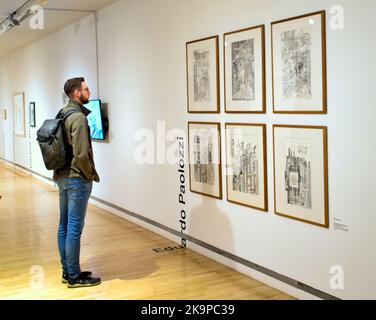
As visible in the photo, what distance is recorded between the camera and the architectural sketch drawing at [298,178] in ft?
12.2

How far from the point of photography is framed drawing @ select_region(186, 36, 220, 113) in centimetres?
472

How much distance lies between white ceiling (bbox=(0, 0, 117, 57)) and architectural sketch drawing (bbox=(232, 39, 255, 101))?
2923mm

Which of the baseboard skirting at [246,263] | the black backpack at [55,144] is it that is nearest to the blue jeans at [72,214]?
the black backpack at [55,144]

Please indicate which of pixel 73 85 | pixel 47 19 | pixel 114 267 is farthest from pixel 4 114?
pixel 73 85

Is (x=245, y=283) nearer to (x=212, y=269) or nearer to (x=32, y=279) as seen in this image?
(x=212, y=269)

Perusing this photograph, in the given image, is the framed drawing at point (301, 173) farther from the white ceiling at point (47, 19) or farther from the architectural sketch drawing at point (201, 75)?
the white ceiling at point (47, 19)

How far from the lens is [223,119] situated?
15.4ft

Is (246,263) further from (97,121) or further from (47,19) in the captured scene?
(47,19)

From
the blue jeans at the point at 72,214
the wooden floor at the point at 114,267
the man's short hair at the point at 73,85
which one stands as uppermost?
the man's short hair at the point at 73,85

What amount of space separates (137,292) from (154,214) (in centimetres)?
196

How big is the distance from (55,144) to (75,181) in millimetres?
317

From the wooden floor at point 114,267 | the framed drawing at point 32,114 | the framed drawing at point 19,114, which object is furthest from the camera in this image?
the framed drawing at point 19,114

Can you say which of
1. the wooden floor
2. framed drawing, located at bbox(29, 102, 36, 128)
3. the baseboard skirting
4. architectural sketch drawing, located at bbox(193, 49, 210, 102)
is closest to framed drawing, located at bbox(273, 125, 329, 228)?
the baseboard skirting

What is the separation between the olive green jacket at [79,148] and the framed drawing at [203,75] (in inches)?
49.1
